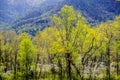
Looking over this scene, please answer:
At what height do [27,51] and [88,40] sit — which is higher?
[88,40]

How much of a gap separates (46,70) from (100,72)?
2295 cm

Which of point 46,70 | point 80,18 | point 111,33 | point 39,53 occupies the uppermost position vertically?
point 80,18

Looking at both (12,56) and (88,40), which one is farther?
(12,56)

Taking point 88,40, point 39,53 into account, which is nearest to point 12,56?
point 39,53

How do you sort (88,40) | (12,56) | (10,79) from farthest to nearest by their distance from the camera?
(12,56) < (10,79) < (88,40)

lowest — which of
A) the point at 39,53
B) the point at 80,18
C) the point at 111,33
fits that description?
the point at 39,53

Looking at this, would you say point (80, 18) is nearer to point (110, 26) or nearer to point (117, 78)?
point (110, 26)

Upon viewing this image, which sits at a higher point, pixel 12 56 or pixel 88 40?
pixel 88 40

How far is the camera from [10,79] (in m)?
91.1

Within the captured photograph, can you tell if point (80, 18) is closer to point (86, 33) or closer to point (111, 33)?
point (86, 33)

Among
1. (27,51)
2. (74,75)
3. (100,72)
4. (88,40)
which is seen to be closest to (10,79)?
(27,51)

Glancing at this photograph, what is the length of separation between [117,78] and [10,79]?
32.1m

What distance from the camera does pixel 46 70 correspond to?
4469 inches

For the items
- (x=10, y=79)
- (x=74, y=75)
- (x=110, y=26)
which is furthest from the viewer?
(x=10, y=79)
